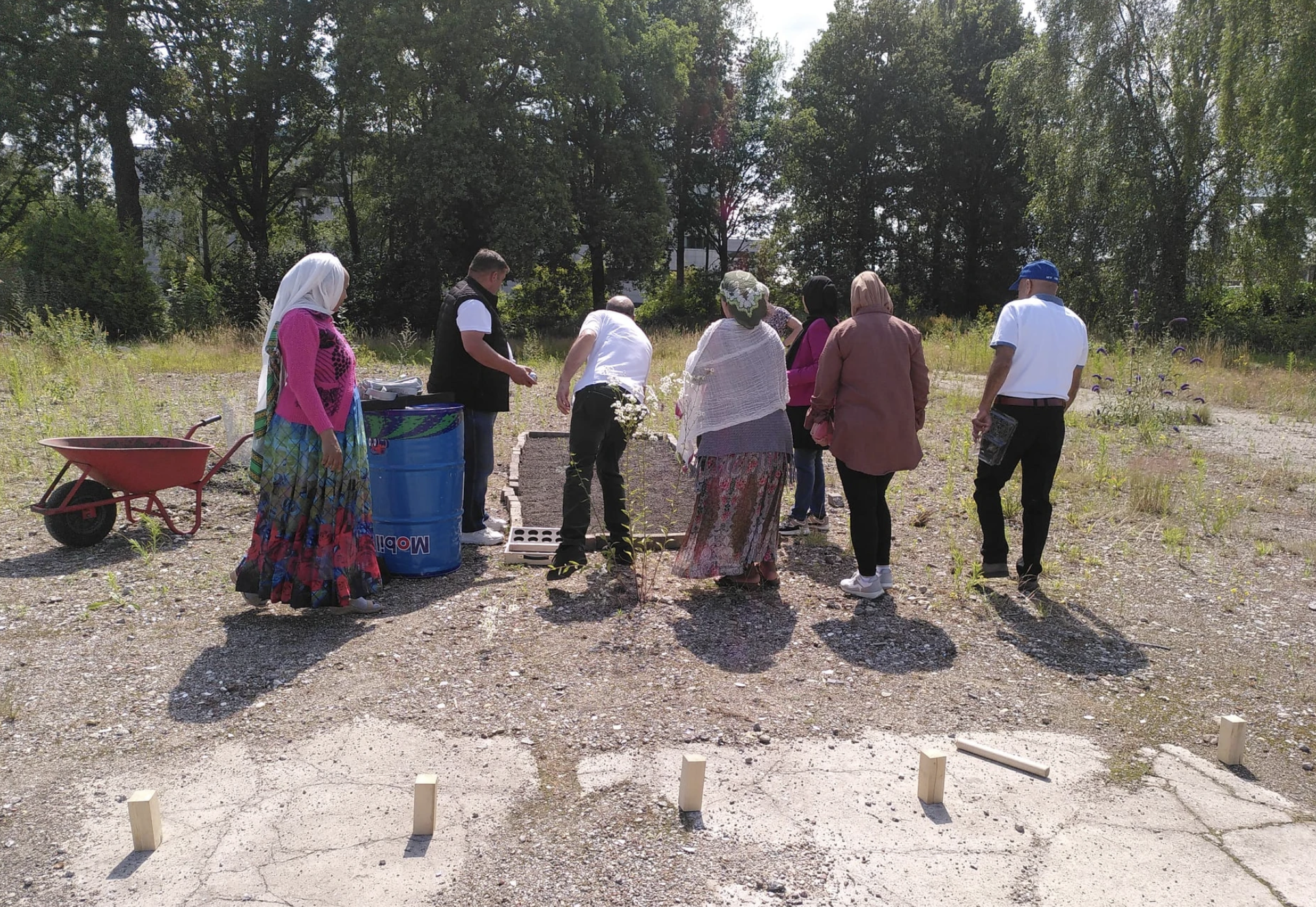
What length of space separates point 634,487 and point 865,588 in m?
2.52

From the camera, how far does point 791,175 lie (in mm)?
32750

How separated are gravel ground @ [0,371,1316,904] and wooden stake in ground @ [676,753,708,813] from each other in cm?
10

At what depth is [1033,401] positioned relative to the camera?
5.41m

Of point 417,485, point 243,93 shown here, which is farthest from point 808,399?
point 243,93

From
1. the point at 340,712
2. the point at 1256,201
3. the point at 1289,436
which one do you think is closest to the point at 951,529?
the point at 340,712

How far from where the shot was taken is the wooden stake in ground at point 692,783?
323cm

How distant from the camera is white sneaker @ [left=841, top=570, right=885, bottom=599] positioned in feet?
18.0

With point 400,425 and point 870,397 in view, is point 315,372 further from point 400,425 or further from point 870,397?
point 870,397

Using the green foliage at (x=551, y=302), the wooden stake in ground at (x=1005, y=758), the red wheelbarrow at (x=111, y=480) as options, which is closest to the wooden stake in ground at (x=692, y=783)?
the wooden stake in ground at (x=1005, y=758)

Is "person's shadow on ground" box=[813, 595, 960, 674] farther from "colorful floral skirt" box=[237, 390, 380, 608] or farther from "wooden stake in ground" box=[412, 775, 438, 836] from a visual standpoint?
"colorful floral skirt" box=[237, 390, 380, 608]

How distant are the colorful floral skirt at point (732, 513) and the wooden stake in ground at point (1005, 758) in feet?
6.06

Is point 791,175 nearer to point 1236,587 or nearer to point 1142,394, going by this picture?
point 1142,394

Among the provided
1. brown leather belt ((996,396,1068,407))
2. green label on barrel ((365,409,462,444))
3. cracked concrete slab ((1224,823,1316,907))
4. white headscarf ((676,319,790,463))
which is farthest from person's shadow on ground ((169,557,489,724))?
cracked concrete slab ((1224,823,1316,907))

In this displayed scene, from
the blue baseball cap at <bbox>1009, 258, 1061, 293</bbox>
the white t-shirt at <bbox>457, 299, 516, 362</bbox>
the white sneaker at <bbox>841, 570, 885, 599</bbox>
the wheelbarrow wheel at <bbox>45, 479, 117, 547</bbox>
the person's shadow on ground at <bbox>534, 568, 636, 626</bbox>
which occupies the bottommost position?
the person's shadow on ground at <bbox>534, 568, 636, 626</bbox>
